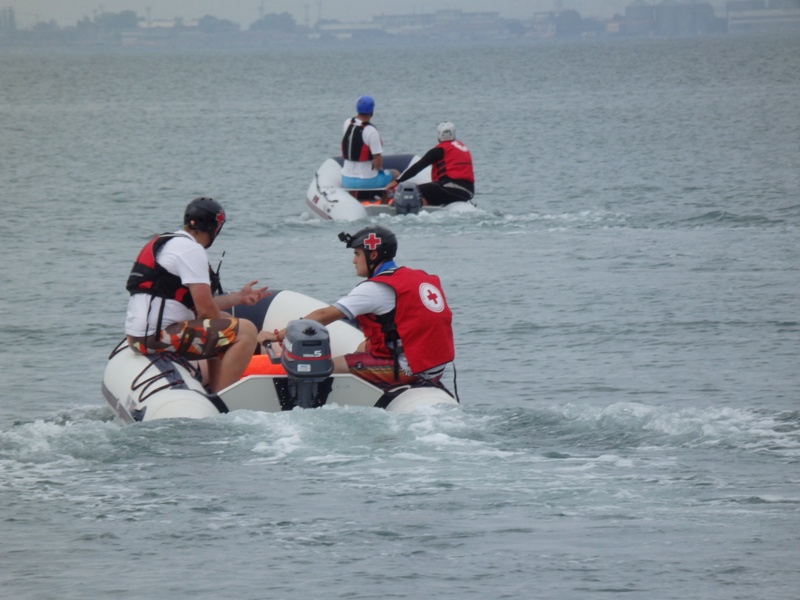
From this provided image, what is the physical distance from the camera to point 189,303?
8.16 m

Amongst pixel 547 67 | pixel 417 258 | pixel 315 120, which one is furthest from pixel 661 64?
pixel 417 258

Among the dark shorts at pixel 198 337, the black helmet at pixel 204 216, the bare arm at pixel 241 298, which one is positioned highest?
the black helmet at pixel 204 216

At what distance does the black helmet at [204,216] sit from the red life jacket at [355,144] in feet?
28.8

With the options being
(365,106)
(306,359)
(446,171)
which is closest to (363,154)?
(365,106)

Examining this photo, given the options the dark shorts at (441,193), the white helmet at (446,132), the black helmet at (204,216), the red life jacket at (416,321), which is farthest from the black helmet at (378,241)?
the dark shorts at (441,193)

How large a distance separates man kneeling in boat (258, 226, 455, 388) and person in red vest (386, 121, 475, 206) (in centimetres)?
843

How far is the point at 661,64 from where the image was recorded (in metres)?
102

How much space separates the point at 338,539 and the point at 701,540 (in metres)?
1.54

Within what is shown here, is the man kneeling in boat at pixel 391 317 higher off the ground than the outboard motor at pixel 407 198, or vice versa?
the man kneeling in boat at pixel 391 317

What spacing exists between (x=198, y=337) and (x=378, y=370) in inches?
38.7

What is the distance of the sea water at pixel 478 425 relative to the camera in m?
6.20

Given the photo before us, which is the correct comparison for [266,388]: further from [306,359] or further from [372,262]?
[372,262]

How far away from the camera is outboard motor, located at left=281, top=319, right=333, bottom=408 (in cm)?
777

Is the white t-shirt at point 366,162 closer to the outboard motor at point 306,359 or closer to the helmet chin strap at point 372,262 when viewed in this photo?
the helmet chin strap at point 372,262
